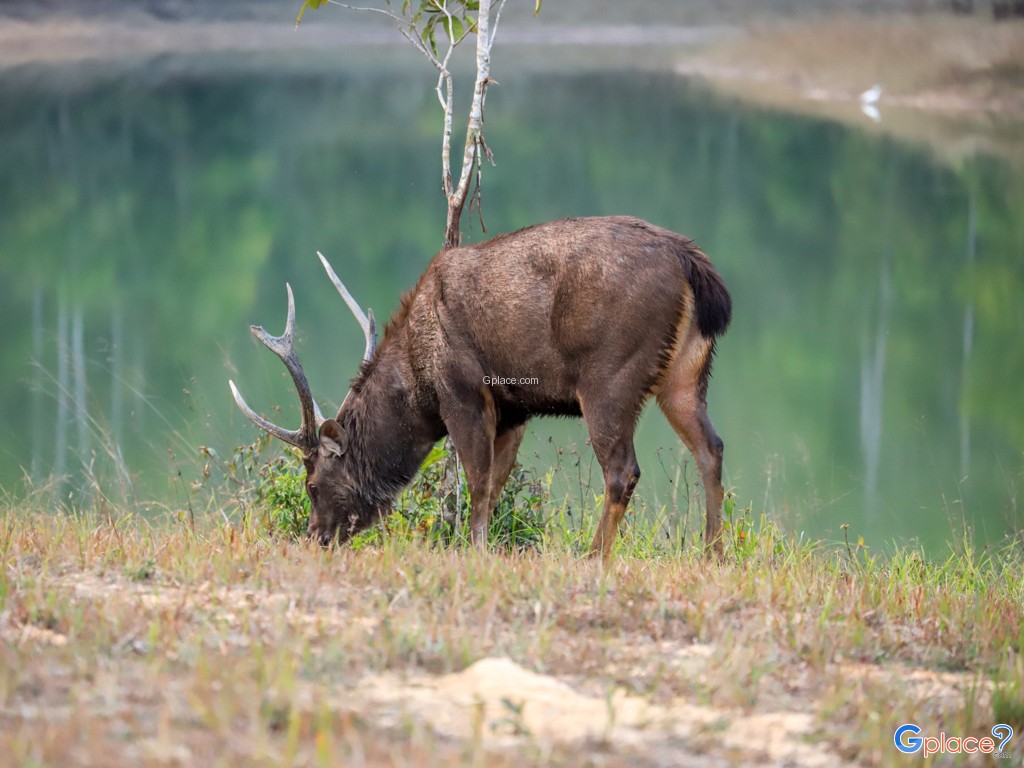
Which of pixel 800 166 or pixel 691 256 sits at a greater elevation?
pixel 691 256

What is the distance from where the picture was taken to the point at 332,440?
7695mm

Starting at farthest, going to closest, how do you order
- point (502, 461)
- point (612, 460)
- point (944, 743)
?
point (502, 461) → point (612, 460) → point (944, 743)

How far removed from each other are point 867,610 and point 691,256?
7.27 feet

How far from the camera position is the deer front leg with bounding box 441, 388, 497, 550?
742cm

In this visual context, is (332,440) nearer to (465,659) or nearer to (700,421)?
(700,421)

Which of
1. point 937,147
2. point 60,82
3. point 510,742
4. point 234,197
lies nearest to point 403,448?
point 510,742

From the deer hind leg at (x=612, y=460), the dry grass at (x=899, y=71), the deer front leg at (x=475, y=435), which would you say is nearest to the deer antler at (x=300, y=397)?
the deer front leg at (x=475, y=435)

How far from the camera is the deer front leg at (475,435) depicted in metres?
7.42

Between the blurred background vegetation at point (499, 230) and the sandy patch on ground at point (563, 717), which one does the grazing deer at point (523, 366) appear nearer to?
the blurred background vegetation at point (499, 230)

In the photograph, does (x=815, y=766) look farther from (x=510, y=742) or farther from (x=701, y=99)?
(x=701, y=99)

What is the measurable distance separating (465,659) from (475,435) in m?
2.77

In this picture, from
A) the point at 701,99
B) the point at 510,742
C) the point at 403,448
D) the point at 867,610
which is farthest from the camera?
the point at 701,99

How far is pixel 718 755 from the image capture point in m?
4.12

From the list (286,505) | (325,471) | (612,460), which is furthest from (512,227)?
(612,460)
